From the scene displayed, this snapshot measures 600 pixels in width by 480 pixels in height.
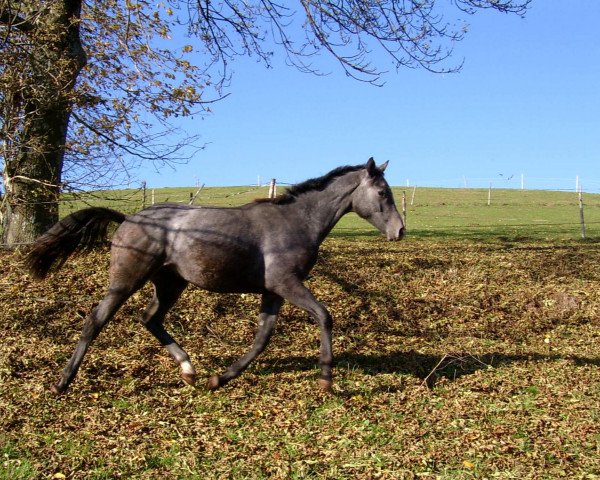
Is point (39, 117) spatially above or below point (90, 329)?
above

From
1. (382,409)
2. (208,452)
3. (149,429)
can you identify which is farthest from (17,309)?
(382,409)

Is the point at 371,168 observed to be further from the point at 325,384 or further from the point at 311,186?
the point at 325,384

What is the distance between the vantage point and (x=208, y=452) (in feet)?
16.7

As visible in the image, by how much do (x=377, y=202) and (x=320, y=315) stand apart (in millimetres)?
1510

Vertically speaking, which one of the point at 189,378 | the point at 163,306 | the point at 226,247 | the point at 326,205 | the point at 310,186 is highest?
the point at 310,186

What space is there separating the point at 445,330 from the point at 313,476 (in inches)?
199

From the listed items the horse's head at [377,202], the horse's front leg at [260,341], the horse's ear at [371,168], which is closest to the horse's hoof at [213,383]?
the horse's front leg at [260,341]

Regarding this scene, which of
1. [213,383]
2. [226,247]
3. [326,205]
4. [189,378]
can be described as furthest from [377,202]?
[189,378]

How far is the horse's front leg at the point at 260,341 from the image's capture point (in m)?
6.45

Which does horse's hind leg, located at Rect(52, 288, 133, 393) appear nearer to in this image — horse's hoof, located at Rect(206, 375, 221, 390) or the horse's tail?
the horse's tail

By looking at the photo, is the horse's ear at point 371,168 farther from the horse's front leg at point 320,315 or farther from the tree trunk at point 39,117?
the tree trunk at point 39,117

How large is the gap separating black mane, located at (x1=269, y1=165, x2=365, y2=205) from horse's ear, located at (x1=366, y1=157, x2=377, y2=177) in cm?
17

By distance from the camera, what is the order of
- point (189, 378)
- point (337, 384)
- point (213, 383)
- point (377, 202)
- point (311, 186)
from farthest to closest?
point (311, 186), point (377, 202), point (337, 384), point (189, 378), point (213, 383)

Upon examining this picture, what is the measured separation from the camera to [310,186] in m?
7.04
